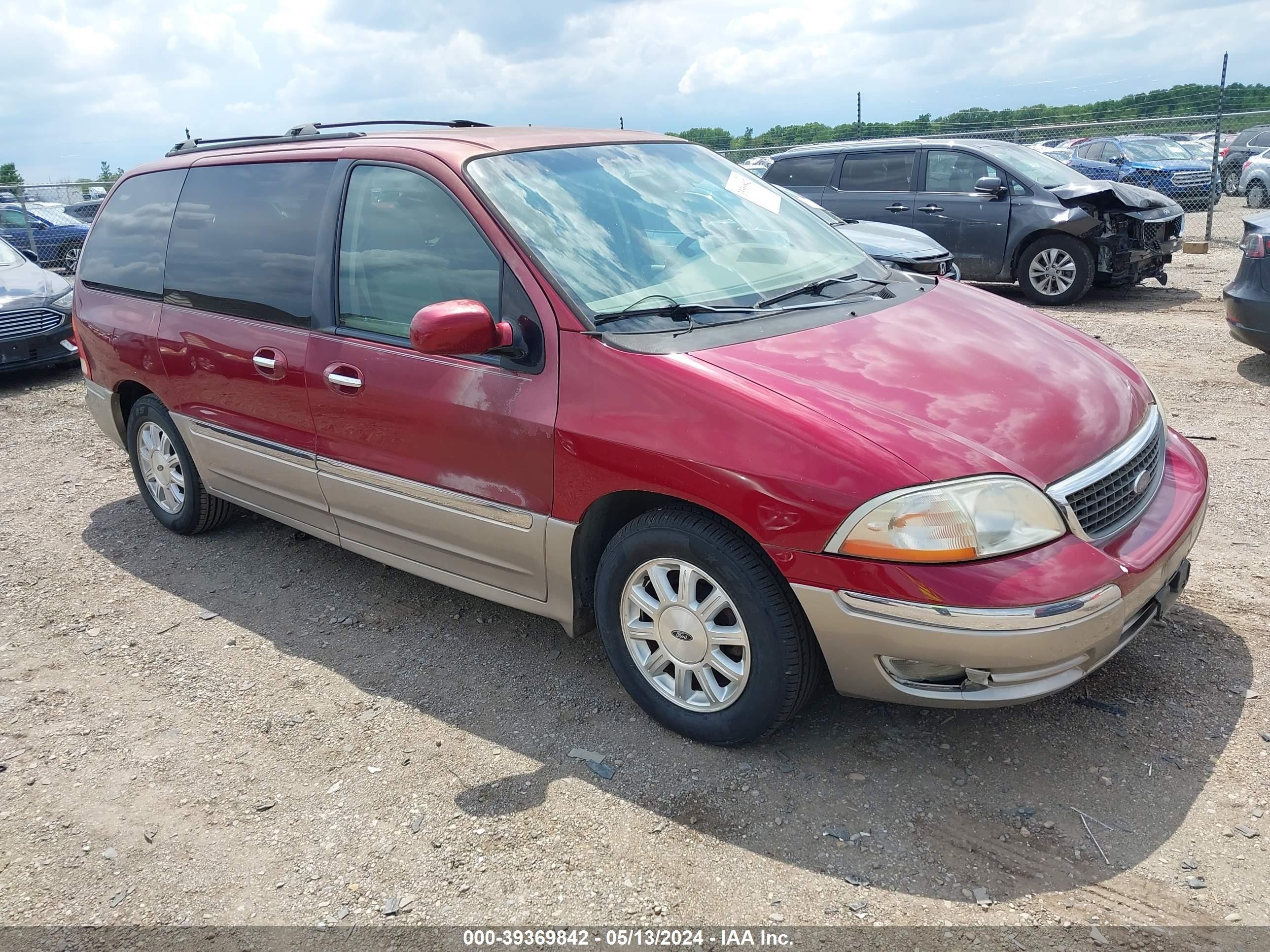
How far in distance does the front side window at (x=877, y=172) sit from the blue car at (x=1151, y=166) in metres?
7.97

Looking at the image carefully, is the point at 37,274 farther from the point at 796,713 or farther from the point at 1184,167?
the point at 1184,167

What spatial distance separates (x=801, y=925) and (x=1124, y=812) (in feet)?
3.34

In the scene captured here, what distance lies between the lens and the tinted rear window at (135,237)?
15.7 ft

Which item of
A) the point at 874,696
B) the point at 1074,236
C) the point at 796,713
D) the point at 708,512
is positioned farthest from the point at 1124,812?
the point at 1074,236

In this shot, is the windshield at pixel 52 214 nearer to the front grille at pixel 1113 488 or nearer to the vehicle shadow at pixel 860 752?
the vehicle shadow at pixel 860 752

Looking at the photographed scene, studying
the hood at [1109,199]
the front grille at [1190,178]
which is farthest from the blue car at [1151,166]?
the hood at [1109,199]

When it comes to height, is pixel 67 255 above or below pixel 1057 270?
above

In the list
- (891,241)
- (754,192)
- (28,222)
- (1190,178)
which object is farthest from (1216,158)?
(28,222)

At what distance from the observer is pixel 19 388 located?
30.8 feet

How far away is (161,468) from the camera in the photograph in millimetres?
5203

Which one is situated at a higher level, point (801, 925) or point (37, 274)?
point (37, 274)

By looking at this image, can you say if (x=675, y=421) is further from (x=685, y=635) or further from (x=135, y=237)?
(x=135, y=237)

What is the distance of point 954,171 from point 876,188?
86cm

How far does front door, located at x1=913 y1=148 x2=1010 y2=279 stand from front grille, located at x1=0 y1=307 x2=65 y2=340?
886cm
